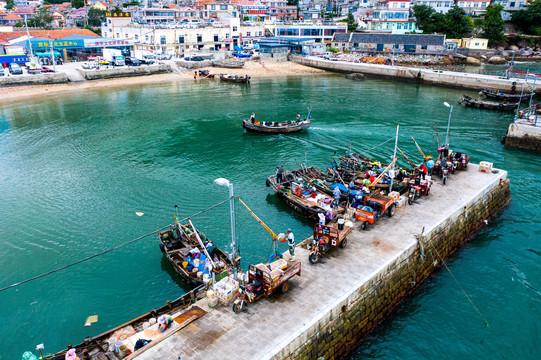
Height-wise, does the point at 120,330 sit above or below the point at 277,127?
below

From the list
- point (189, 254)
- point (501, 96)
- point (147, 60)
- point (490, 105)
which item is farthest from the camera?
point (147, 60)

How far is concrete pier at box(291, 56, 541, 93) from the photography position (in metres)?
71.3

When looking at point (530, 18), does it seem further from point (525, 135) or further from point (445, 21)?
point (525, 135)

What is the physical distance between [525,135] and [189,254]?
38.8m

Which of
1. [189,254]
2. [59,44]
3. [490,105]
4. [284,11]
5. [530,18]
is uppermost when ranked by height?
[284,11]

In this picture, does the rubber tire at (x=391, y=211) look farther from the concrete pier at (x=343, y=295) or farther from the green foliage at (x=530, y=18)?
the green foliage at (x=530, y=18)

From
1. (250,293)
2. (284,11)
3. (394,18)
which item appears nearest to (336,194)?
(250,293)

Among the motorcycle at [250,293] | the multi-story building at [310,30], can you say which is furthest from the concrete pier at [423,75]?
the motorcycle at [250,293]

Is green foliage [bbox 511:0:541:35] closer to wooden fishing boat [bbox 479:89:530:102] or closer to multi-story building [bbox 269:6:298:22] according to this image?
wooden fishing boat [bbox 479:89:530:102]

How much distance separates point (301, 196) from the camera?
30.8 meters

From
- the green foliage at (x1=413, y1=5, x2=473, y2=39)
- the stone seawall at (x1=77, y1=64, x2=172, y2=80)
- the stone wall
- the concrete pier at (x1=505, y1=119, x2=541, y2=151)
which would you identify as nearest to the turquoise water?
the stone wall

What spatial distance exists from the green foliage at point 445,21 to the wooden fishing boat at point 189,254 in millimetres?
113134

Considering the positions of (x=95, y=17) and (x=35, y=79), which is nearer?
(x=35, y=79)

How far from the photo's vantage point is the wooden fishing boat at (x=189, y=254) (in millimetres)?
22297
